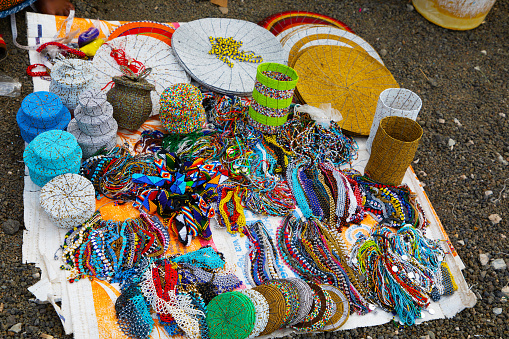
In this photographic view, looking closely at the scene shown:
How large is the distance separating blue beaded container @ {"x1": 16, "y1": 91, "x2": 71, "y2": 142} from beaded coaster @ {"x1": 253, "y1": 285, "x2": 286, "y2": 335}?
2048mm

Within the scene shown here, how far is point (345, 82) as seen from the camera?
15.4 ft

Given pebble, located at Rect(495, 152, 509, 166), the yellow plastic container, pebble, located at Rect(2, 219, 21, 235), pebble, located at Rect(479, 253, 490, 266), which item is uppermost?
the yellow plastic container

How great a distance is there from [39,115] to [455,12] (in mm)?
5131

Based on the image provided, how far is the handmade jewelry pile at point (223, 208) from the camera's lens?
9.77 ft

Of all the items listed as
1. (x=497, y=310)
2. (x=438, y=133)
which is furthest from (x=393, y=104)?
(x=497, y=310)

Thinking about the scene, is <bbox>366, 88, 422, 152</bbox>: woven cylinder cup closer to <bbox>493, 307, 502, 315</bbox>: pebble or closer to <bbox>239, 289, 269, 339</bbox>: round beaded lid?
<bbox>493, 307, 502, 315</bbox>: pebble

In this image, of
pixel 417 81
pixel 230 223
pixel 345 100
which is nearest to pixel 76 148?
pixel 230 223

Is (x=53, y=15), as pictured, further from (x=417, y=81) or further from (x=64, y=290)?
(x=417, y=81)

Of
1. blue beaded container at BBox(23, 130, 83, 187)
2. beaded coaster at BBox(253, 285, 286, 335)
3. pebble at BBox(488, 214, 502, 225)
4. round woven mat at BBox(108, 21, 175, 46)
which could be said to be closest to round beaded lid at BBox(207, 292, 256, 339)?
beaded coaster at BBox(253, 285, 286, 335)

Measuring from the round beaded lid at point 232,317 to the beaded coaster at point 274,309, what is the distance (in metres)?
0.15

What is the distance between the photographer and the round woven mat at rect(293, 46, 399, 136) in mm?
4492

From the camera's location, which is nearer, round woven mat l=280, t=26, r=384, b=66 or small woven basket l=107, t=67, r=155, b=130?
small woven basket l=107, t=67, r=155, b=130

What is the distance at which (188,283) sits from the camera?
3.07 metres

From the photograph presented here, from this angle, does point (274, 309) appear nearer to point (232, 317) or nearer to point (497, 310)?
point (232, 317)
